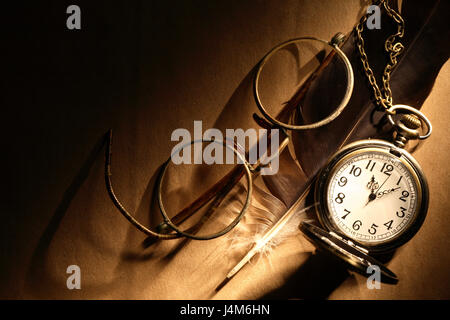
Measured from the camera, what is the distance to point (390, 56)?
2.27ft

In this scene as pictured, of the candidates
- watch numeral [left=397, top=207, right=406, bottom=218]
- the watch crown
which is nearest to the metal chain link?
the watch crown

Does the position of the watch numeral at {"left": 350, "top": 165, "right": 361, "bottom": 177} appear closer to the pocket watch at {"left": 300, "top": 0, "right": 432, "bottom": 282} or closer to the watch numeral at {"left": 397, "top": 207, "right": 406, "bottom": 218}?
the pocket watch at {"left": 300, "top": 0, "right": 432, "bottom": 282}

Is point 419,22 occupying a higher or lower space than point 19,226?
higher

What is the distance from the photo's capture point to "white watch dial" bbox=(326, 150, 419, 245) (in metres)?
0.66

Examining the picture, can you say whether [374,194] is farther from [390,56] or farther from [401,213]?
[390,56]

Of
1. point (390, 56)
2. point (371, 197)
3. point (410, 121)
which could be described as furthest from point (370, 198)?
point (390, 56)

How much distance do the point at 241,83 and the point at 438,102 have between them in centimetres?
39

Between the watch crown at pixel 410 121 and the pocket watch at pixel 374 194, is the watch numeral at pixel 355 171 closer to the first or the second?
the pocket watch at pixel 374 194

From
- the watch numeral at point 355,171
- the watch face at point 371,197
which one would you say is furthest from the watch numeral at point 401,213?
the watch numeral at point 355,171

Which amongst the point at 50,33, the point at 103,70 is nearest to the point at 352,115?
the point at 103,70

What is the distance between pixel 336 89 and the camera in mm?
698

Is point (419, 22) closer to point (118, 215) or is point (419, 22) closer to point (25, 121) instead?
point (118, 215)

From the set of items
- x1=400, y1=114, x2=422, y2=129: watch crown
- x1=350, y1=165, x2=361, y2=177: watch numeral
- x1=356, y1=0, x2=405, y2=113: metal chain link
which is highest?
x1=356, y1=0, x2=405, y2=113: metal chain link

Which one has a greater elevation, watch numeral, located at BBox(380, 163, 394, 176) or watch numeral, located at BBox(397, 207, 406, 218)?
watch numeral, located at BBox(380, 163, 394, 176)
